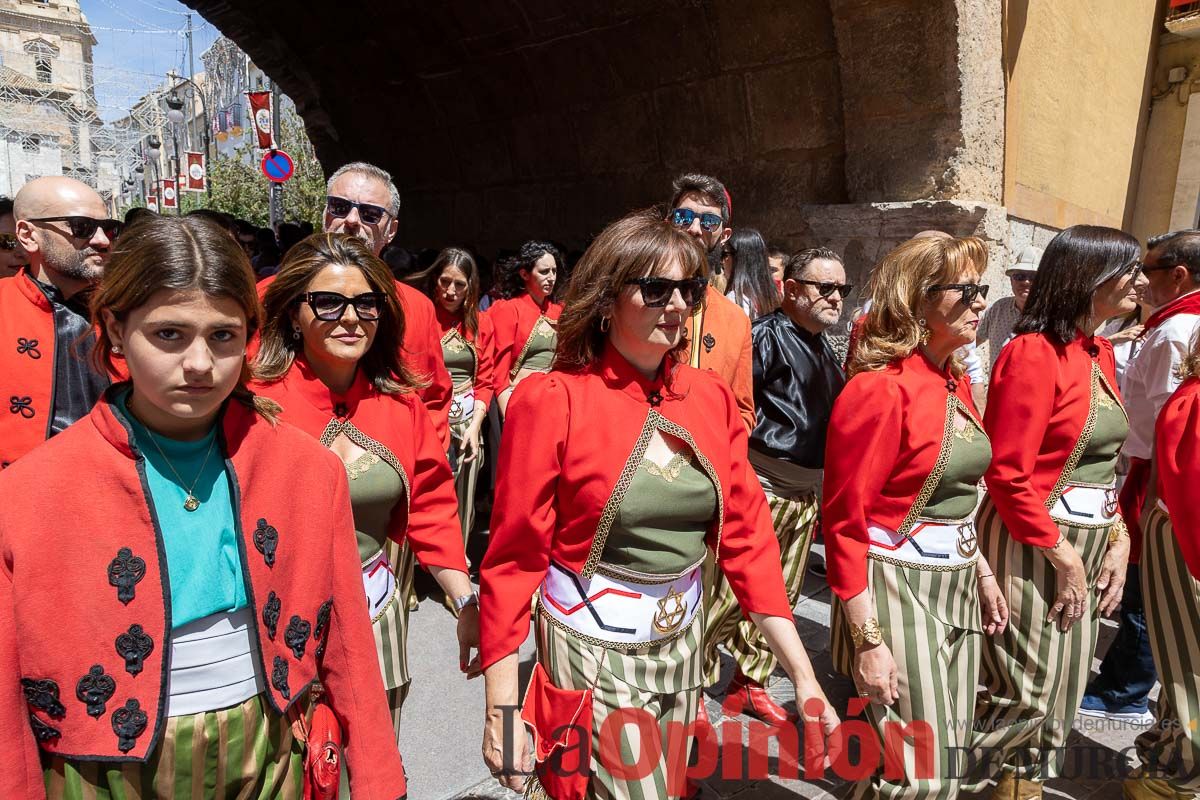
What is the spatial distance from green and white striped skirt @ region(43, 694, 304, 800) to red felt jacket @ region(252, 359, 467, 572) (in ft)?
2.27

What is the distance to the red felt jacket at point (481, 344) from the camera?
492 centimetres

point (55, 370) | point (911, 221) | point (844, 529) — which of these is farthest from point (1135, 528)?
point (55, 370)

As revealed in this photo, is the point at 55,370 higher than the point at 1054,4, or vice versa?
the point at 1054,4

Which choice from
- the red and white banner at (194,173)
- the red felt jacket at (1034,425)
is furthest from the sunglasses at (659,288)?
the red and white banner at (194,173)

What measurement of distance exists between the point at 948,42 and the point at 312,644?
4.92 meters

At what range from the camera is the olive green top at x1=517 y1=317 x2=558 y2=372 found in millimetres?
4871

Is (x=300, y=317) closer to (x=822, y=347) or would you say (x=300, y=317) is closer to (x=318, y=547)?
(x=318, y=547)

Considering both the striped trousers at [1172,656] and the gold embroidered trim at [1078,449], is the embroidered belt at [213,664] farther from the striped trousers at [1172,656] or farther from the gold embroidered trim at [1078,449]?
the striped trousers at [1172,656]

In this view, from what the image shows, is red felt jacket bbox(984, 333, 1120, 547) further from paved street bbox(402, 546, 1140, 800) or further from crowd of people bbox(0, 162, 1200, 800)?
paved street bbox(402, 546, 1140, 800)

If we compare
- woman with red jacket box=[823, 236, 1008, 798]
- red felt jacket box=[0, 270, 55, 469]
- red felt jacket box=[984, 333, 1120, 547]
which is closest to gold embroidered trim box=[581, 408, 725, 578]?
woman with red jacket box=[823, 236, 1008, 798]

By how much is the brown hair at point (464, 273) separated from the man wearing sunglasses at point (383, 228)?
1.81m

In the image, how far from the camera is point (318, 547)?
147 centimetres

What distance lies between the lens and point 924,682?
7.21ft

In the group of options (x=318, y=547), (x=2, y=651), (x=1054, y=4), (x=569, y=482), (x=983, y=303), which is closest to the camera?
(x=2, y=651)
